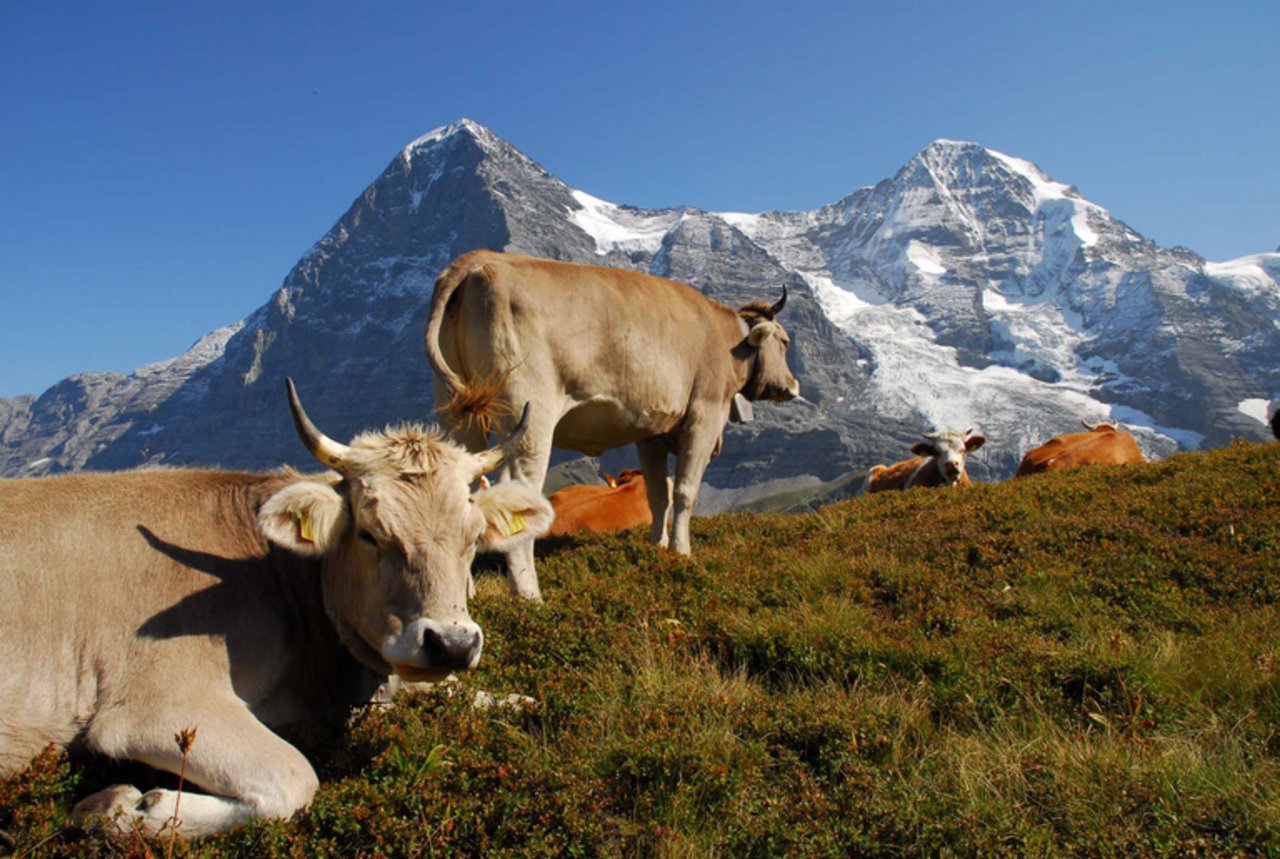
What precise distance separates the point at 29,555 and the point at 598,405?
619 cm

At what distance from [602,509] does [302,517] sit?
11063mm

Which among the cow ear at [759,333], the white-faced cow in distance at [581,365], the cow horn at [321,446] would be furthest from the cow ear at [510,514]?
the cow ear at [759,333]

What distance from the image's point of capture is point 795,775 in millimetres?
4852

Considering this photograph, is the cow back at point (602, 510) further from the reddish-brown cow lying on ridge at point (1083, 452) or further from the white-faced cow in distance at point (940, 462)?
the reddish-brown cow lying on ridge at point (1083, 452)

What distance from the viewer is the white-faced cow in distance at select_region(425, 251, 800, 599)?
9.14m

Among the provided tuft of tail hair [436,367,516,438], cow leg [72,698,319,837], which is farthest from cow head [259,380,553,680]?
tuft of tail hair [436,367,516,438]

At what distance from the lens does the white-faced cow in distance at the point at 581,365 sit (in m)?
9.14

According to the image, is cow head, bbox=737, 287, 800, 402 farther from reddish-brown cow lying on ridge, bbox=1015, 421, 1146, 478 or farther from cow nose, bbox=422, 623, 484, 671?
cow nose, bbox=422, 623, 484, 671

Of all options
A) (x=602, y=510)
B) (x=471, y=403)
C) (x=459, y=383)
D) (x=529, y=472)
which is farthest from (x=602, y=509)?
(x=471, y=403)

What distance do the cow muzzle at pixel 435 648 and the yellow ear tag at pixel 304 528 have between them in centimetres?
90

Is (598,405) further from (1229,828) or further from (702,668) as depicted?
(1229,828)

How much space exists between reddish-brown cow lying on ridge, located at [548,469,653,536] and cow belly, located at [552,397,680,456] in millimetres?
3806

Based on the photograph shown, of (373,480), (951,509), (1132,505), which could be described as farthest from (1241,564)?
(373,480)

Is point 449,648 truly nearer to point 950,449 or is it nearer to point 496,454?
point 496,454
